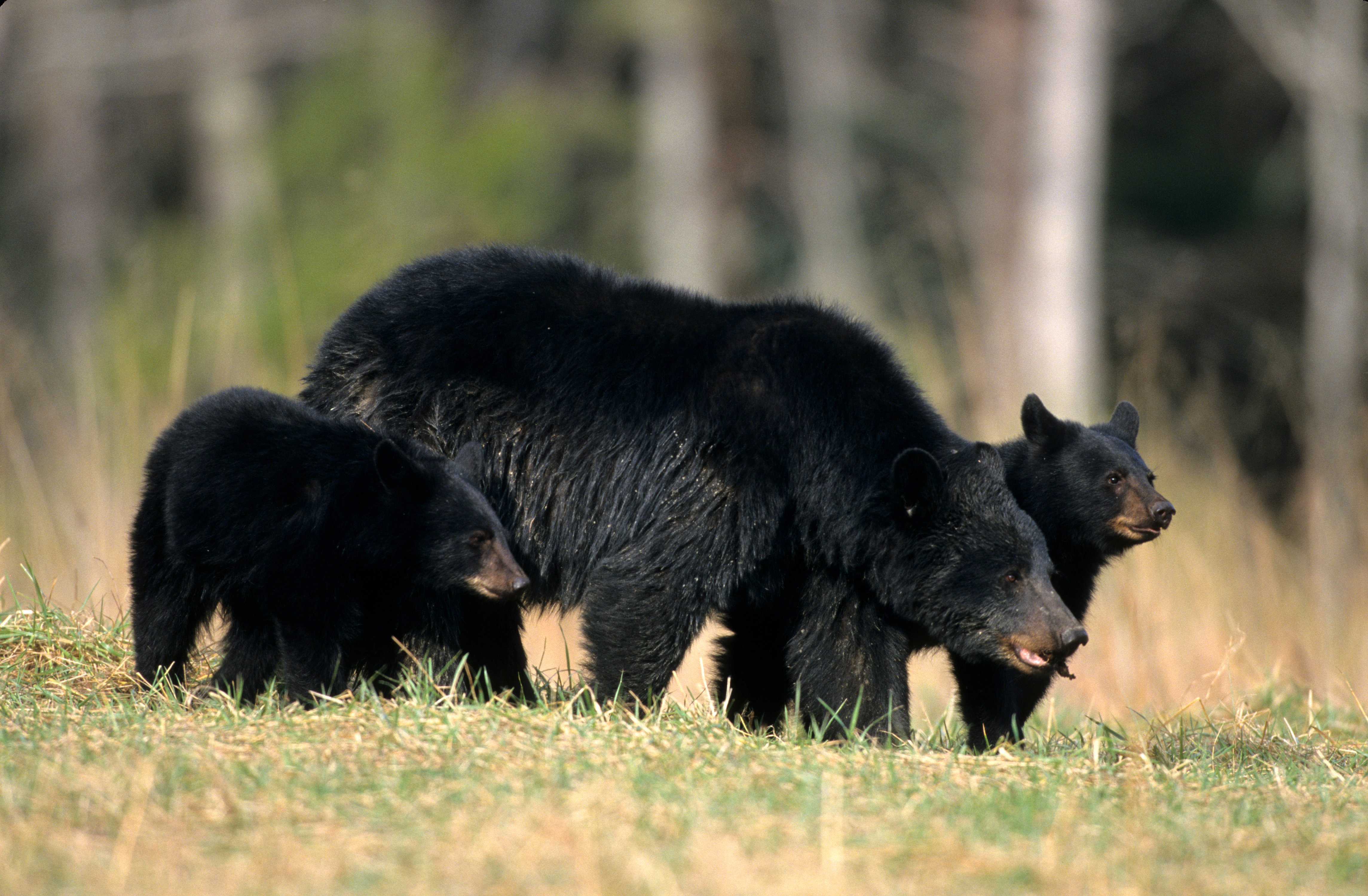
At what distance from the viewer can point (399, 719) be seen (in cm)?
440

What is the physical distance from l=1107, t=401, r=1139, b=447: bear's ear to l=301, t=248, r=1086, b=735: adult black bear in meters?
1.09

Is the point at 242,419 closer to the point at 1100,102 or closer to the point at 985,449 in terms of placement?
the point at 985,449

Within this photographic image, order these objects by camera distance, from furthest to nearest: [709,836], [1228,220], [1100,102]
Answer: [1228,220] → [1100,102] → [709,836]

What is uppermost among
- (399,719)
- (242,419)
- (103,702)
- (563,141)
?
(563,141)

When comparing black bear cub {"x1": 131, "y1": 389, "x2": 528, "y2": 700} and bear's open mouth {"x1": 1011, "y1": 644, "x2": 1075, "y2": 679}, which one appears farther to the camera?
bear's open mouth {"x1": 1011, "y1": 644, "x2": 1075, "y2": 679}

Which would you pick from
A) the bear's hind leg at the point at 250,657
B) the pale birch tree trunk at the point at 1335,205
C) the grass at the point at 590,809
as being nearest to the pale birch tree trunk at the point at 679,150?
the pale birch tree trunk at the point at 1335,205

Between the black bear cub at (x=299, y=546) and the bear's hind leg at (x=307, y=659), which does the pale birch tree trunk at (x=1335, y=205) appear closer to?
the black bear cub at (x=299, y=546)

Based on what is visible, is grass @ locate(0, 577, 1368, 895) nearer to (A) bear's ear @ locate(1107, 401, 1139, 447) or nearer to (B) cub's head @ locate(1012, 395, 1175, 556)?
(B) cub's head @ locate(1012, 395, 1175, 556)

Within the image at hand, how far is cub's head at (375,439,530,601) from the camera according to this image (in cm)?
517

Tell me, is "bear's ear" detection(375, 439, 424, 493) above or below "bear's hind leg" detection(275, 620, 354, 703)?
above

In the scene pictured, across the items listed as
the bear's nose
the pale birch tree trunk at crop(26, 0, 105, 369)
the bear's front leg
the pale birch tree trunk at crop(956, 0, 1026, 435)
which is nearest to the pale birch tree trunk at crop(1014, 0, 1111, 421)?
the pale birch tree trunk at crop(956, 0, 1026, 435)

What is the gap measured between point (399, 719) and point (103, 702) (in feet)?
4.00

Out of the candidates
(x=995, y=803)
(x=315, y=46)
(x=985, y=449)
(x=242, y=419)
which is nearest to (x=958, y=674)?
(x=985, y=449)

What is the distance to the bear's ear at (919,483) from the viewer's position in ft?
17.2
